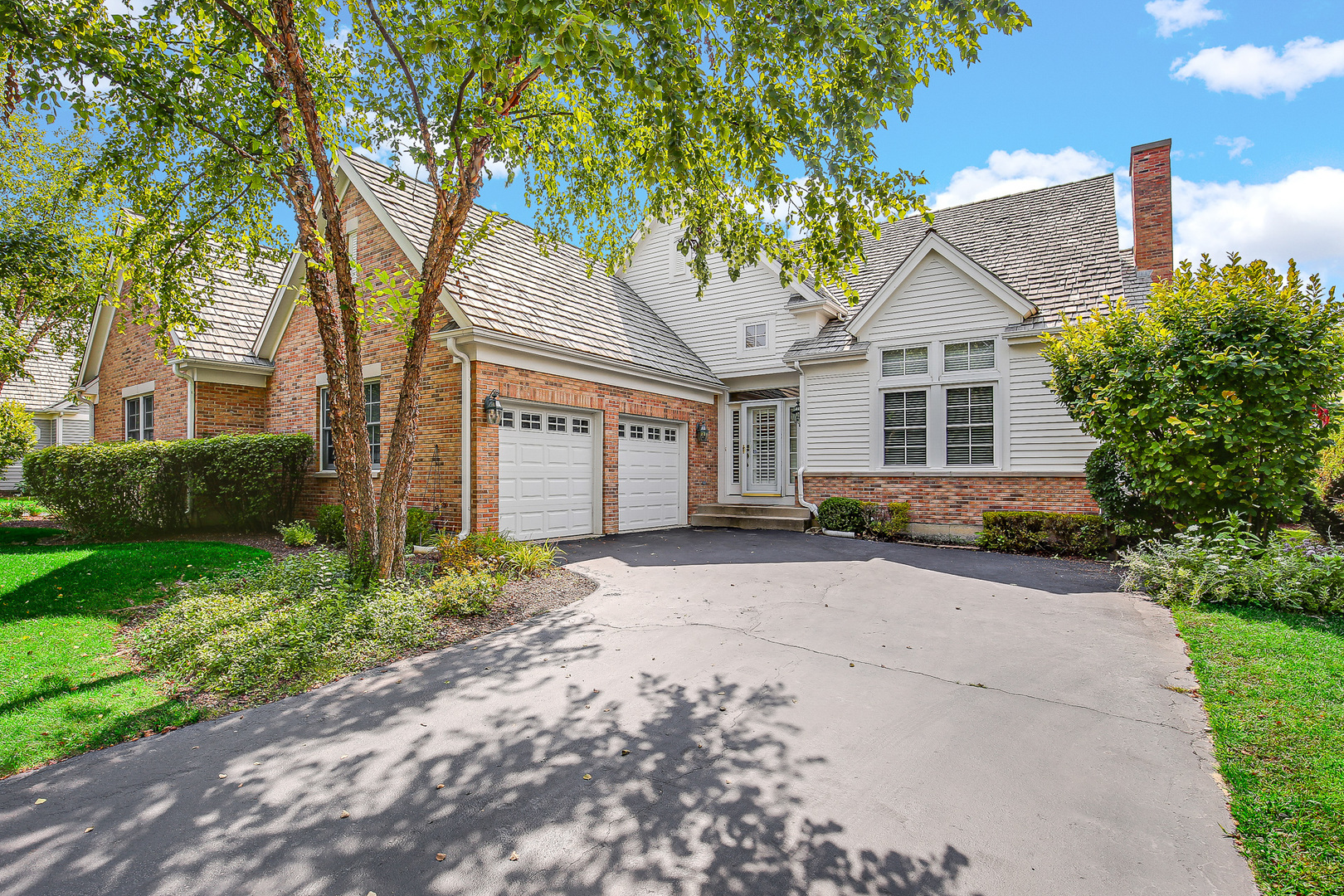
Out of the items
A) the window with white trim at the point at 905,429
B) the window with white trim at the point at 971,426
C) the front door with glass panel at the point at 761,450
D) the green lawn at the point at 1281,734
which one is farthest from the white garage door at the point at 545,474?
the green lawn at the point at 1281,734

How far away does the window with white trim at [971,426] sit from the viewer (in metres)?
12.3

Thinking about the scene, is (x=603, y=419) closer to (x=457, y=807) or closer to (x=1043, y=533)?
(x=1043, y=533)

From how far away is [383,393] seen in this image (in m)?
11.4

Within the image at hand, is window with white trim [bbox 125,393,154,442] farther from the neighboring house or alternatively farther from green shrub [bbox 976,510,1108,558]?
green shrub [bbox 976,510,1108,558]

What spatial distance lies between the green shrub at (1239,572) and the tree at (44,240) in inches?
570

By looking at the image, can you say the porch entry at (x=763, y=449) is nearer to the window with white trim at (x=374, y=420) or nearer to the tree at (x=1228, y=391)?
the tree at (x=1228, y=391)

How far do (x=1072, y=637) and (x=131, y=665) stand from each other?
7.94 m

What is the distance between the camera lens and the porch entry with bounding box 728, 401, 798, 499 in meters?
15.4

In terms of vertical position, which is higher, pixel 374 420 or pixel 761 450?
pixel 374 420

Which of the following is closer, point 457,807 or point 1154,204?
point 457,807

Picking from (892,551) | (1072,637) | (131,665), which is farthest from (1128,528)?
(131,665)

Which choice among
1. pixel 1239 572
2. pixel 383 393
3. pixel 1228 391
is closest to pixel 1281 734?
pixel 1239 572

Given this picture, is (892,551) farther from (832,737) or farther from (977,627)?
(832,737)

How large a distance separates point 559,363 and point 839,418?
6.19 meters
